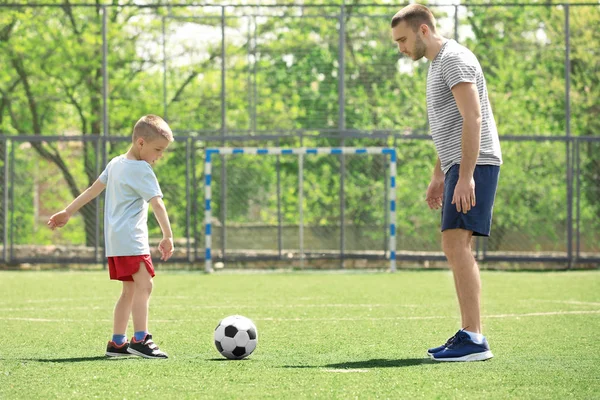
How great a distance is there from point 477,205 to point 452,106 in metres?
0.54

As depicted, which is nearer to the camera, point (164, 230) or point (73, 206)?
point (164, 230)

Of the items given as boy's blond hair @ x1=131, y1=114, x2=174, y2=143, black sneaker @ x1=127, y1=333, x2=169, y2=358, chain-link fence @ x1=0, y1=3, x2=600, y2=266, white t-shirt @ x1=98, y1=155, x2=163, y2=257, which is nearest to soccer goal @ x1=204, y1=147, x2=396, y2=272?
chain-link fence @ x1=0, y1=3, x2=600, y2=266

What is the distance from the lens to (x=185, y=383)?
4703 millimetres

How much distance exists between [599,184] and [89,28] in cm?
1076

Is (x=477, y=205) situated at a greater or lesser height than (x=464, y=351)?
greater

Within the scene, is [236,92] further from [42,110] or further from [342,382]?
[342,382]

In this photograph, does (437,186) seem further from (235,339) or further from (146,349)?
(146,349)

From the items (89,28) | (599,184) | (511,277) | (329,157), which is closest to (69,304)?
(511,277)

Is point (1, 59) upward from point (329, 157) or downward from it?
upward

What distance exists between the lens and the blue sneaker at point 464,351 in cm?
548

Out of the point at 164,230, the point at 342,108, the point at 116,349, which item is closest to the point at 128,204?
the point at 164,230

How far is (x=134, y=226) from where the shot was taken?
5953mm

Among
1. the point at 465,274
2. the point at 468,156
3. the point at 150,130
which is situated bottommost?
the point at 465,274

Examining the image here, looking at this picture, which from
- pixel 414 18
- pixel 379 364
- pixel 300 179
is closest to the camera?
pixel 379 364
